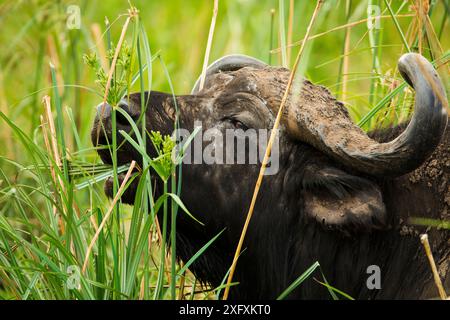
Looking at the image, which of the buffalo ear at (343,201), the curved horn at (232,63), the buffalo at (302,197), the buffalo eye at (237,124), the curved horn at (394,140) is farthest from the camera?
the curved horn at (232,63)

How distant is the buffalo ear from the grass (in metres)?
0.31

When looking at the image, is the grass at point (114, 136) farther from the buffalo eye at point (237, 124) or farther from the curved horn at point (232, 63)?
the buffalo eye at point (237, 124)

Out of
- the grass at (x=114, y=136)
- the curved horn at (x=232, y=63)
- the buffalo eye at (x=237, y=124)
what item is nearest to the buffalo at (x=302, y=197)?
the buffalo eye at (x=237, y=124)

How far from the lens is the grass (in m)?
4.83

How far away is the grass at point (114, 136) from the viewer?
483cm

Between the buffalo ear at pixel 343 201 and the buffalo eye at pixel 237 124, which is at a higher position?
the buffalo eye at pixel 237 124

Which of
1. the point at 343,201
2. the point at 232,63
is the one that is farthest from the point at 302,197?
the point at 232,63

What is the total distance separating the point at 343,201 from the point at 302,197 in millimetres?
348

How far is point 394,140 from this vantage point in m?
4.78

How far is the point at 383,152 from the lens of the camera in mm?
4840

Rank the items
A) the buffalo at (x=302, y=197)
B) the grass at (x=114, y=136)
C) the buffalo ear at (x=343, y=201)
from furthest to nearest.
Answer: the buffalo at (x=302, y=197), the buffalo ear at (x=343, y=201), the grass at (x=114, y=136)

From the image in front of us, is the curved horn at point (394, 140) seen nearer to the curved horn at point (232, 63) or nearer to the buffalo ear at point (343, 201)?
the buffalo ear at point (343, 201)

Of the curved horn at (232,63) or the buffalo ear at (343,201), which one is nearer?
the buffalo ear at (343,201)

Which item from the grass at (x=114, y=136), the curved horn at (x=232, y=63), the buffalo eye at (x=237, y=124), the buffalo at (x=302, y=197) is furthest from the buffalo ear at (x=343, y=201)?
the curved horn at (x=232, y=63)
